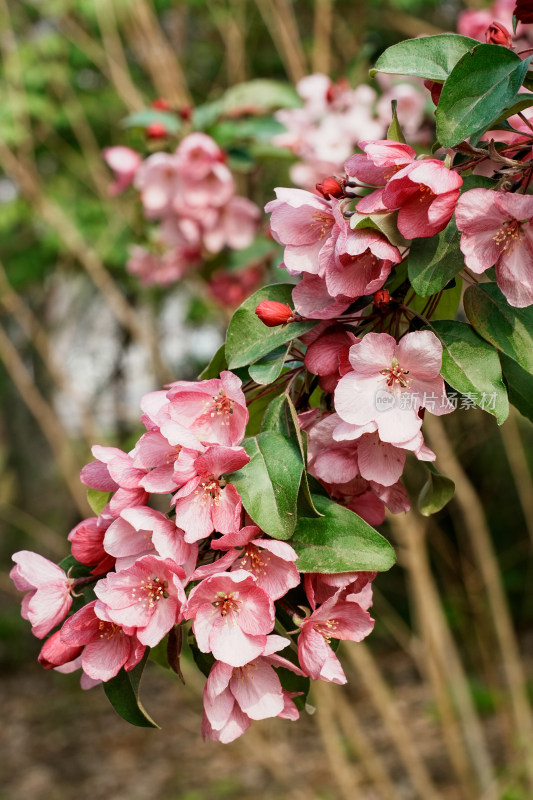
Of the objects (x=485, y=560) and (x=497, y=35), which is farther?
(x=485, y=560)

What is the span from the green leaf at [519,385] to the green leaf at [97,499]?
0.38m

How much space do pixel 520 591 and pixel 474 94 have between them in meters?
6.09

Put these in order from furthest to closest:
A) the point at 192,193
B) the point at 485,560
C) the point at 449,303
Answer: the point at 485,560 → the point at 192,193 → the point at 449,303

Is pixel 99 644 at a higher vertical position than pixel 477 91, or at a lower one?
lower

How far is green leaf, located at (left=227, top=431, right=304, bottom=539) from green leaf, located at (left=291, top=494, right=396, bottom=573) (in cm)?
3

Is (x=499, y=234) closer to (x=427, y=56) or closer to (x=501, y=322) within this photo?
(x=501, y=322)

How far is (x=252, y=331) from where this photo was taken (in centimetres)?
70

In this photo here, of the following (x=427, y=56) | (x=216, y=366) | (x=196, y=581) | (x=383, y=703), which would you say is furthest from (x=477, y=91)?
(x=383, y=703)

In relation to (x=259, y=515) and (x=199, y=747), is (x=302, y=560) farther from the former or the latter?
(x=199, y=747)

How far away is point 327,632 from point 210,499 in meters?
0.16

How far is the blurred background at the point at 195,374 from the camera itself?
2275mm

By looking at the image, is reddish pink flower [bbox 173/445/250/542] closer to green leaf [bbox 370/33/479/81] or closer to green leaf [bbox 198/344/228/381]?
green leaf [bbox 198/344/228/381]

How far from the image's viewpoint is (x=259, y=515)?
563 mm

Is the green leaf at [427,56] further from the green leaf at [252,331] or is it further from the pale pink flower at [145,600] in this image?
the pale pink flower at [145,600]
